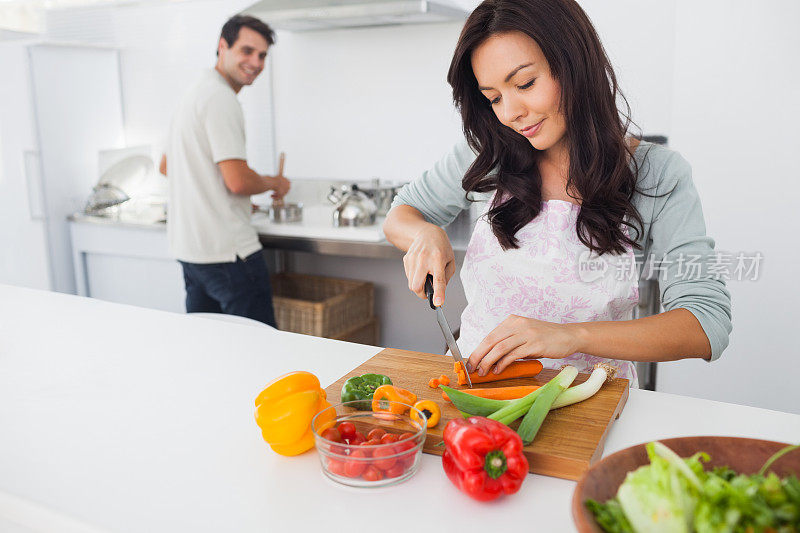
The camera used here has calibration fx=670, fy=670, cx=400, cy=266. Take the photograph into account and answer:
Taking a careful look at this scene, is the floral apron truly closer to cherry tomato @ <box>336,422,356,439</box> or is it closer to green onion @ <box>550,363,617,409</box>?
green onion @ <box>550,363,617,409</box>

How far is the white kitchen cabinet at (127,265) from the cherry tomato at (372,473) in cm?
277

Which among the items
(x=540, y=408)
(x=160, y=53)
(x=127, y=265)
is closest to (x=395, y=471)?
(x=540, y=408)

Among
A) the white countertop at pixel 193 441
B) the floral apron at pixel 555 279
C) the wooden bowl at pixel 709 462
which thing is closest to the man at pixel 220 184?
the white countertop at pixel 193 441

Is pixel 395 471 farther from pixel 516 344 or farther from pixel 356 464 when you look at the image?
pixel 516 344

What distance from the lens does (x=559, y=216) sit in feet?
5.02

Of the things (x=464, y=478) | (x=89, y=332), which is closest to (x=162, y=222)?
(x=89, y=332)

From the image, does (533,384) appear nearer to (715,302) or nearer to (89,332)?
(715,302)

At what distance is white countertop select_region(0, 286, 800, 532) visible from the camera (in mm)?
875

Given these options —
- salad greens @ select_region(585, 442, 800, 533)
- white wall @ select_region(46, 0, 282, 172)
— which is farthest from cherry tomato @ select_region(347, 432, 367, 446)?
white wall @ select_region(46, 0, 282, 172)

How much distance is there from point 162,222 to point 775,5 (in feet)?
9.40

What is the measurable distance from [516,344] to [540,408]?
195 millimetres

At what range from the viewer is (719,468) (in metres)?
0.74

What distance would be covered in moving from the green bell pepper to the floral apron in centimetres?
51

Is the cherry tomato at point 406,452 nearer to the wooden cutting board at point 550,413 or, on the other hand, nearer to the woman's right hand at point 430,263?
the wooden cutting board at point 550,413
